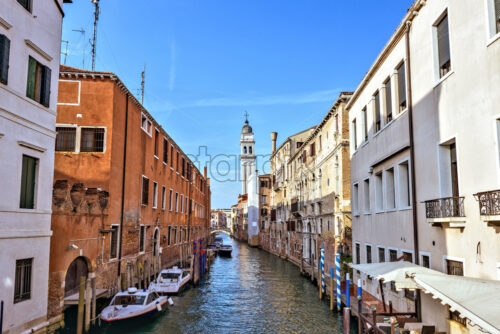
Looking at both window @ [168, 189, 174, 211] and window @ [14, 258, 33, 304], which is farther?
window @ [168, 189, 174, 211]

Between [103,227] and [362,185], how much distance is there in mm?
10512

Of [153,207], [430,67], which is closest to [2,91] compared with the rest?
[430,67]

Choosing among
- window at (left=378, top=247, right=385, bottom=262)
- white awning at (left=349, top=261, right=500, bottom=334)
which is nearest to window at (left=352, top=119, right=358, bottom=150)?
window at (left=378, top=247, right=385, bottom=262)

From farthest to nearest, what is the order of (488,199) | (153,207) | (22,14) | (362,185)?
(153,207) → (362,185) → (22,14) → (488,199)

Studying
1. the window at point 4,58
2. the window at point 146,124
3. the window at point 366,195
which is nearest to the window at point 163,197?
the window at point 146,124

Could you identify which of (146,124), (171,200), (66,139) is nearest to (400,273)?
(66,139)

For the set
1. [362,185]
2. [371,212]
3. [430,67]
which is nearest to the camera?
[430,67]

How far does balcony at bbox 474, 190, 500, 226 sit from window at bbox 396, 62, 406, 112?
16.9 ft

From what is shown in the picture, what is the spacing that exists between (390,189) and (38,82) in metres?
11.2

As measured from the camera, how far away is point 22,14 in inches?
422

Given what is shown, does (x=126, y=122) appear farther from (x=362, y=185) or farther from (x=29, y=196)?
(x=362, y=185)

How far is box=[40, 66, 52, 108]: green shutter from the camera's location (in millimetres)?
11820

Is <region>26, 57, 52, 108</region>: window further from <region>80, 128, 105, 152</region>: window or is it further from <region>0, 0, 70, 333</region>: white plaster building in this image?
<region>80, 128, 105, 152</region>: window

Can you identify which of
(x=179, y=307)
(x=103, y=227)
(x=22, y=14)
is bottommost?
(x=179, y=307)
